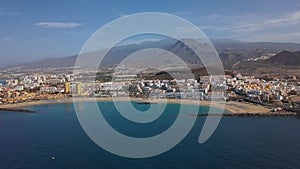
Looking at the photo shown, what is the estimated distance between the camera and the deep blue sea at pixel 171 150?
4910 mm

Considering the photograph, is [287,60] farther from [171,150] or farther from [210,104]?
[171,150]

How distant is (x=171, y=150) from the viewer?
560 cm

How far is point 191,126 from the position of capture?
753 centimetres

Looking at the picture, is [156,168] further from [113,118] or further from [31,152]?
[113,118]

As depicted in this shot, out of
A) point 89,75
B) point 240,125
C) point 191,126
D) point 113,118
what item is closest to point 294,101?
point 240,125

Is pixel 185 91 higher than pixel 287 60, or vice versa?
pixel 287 60

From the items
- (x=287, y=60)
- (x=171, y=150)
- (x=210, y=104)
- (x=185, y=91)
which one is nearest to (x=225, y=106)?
(x=210, y=104)

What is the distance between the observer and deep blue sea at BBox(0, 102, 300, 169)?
4.91 m

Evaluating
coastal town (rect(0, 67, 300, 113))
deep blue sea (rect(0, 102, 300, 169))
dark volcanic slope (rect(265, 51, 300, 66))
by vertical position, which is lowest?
deep blue sea (rect(0, 102, 300, 169))

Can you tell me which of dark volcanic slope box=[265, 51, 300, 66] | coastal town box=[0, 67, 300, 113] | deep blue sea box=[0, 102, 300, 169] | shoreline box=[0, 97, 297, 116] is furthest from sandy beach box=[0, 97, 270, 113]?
dark volcanic slope box=[265, 51, 300, 66]

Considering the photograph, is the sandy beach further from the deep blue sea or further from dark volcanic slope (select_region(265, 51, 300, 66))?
dark volcanic slope (select_region(265, 51, 300, 66))

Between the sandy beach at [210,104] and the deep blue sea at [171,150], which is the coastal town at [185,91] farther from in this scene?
the deep blue sea at [171,150]

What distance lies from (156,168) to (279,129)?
12.4ft

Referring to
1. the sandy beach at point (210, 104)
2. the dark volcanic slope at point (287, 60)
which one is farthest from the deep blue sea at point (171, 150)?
the dark volcanic slope at point (287, 60)
